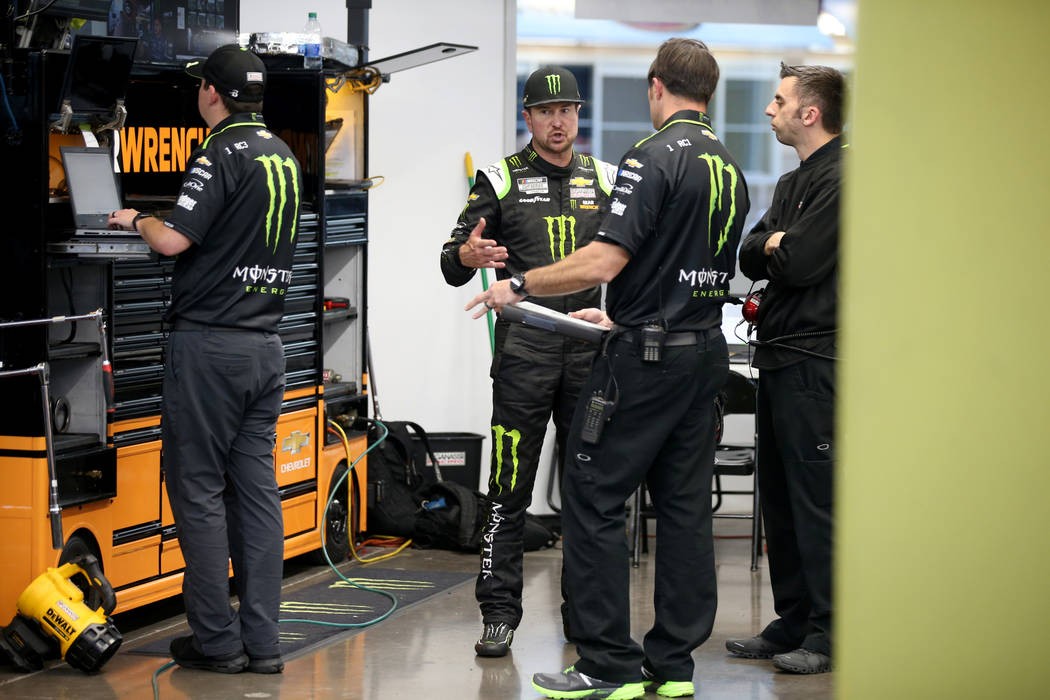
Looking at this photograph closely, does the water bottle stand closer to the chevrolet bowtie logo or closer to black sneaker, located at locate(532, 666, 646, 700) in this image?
the chevrolet bowtie logo

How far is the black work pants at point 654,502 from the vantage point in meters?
3.38

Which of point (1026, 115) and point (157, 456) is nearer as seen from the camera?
point (1026, 115)

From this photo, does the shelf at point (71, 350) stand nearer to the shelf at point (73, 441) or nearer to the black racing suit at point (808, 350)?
the shelf at point (73, 441)

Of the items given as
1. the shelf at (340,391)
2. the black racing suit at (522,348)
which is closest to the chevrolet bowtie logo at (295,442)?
the shelf at (340,391)

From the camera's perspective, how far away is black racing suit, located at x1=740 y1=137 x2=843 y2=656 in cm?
371

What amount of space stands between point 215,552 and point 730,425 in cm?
360

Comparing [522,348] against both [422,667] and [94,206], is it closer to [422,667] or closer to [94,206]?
[422,667]

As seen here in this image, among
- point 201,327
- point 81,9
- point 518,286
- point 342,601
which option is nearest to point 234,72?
point 81,9

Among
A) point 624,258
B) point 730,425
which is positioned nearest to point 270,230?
point 624,258

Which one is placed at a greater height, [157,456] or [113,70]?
[113,70]

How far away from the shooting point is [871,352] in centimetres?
142

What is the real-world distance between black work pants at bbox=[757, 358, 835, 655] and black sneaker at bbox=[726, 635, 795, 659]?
0.13 metres

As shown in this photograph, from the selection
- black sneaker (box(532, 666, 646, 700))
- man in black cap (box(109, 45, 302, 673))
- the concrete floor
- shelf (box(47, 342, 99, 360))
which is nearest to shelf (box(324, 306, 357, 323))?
the concrete floor

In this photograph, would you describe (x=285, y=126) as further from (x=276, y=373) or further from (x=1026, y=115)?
(x=1026, y=115)
